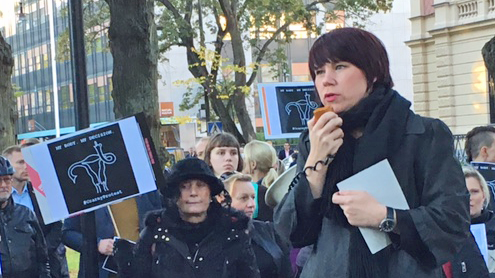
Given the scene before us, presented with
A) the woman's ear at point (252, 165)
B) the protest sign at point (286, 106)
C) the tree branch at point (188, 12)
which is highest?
the tree branch at point (188, 12)

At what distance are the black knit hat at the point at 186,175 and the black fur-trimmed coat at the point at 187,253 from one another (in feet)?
0.44

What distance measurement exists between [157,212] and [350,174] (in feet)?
8.27

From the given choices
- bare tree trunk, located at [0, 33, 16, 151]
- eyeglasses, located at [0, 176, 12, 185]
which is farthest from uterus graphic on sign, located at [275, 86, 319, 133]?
bare tree trunk, located at [0, 33, 16, 151]

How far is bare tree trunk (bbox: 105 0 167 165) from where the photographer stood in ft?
26.8

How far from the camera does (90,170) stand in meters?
5.09

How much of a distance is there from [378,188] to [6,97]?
38.1 ft

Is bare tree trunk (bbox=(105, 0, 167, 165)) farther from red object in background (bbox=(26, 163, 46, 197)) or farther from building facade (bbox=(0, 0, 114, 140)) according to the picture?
building facade (bbox=(0, 0, 114, 140))

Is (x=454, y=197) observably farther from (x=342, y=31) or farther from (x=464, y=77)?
(x=464, y=77)

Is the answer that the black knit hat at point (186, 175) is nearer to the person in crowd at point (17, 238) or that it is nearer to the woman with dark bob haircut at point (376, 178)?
the person in crowd at point (17, 238)

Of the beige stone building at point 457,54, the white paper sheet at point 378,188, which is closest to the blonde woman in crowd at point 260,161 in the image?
the white paper sheet at point 378,188

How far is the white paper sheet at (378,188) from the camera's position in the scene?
2.40 meters

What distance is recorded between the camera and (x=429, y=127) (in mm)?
2473

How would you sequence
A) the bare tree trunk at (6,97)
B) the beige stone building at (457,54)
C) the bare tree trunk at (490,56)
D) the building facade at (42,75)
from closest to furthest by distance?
1. the bare tree trunk at (490,56)
2. the bare tree trunk at (6,97)
3. the beige stone building at (457,54)
4. the building facade at (42,75)

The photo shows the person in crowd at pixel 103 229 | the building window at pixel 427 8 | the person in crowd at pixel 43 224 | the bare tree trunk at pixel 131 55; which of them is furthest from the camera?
the building window at pixel 427 8
